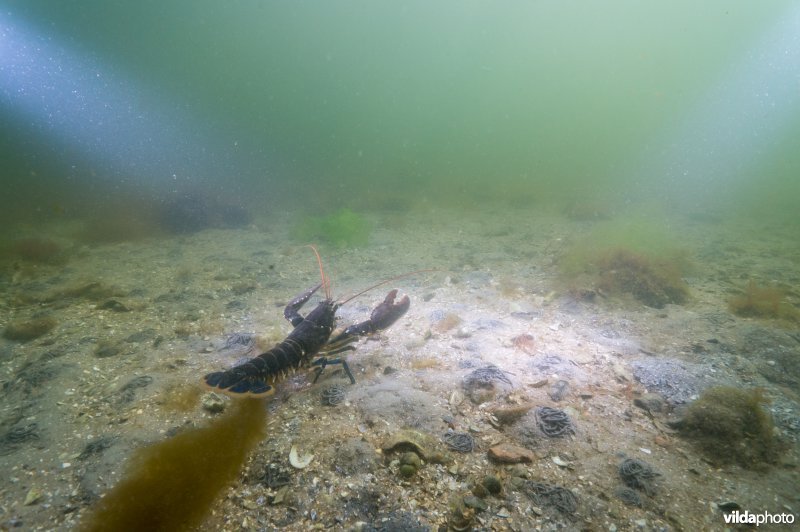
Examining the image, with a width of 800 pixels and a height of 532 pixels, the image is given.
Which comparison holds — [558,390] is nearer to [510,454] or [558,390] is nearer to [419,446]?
[510,454]

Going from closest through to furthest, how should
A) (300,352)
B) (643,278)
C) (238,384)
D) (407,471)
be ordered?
(407,471), (238,384), (300,352), (643,278)

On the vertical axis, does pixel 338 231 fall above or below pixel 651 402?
above

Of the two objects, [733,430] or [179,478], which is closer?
[179,478]

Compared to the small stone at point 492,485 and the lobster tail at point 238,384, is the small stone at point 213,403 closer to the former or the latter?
the lobster tail at point 238,384

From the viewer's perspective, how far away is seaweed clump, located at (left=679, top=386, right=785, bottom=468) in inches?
103

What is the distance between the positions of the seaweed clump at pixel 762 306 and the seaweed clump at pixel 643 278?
680mm

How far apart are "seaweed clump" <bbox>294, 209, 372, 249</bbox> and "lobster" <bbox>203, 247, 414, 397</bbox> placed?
211 inches

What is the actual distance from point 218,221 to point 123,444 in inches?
423

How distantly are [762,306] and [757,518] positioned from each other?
4.56m

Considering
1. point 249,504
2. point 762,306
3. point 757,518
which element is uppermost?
point 249,504

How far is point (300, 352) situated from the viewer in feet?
13.3

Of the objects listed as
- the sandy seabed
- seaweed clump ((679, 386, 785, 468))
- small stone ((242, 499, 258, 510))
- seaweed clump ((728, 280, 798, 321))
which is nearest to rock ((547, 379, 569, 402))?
the sandy seabed

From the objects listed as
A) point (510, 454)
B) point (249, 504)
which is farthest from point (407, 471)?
point (249, 504)

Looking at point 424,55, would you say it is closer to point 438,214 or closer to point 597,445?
point 438,214
